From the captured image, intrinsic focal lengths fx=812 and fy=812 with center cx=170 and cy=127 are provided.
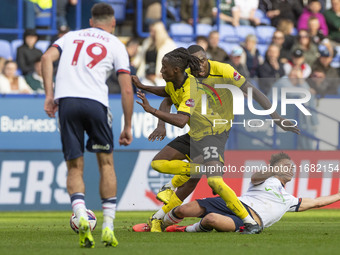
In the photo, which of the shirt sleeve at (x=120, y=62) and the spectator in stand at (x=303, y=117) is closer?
the shirt sleeve at (x=120, y=62)

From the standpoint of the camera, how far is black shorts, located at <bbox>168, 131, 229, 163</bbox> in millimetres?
9180

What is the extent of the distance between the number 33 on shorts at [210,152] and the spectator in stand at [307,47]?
9.82 m

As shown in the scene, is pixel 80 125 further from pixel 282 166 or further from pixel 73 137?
pixel 282 166

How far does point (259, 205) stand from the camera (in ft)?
30.5

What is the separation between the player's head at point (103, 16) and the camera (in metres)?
7.76

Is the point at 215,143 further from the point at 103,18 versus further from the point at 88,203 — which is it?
the point at 88,203

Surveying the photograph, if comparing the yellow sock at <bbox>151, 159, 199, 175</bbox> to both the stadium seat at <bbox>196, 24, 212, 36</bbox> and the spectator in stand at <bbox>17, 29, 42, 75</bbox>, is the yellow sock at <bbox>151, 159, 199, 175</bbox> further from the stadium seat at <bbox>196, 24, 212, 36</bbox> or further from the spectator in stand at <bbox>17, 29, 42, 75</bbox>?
the stadium seat at <bbox>196, 24, 212, 36</bbox>

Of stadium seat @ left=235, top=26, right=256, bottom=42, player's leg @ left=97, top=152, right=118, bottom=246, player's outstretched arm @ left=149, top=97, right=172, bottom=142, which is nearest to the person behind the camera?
player's leg @ left=97, top=152, right=118, bottom=246

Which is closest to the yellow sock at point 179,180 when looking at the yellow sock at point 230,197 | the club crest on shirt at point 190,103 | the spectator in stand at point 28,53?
the yellow sock at point 230,197

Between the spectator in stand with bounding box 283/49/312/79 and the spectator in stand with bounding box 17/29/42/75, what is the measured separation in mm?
5480

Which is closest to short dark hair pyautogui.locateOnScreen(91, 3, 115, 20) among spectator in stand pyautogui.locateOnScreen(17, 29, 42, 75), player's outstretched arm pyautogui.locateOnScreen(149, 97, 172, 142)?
player's outstretched arm pyautogui.locateOnScreen(149, 97, 172, 142)

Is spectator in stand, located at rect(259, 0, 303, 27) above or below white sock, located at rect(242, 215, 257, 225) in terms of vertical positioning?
above

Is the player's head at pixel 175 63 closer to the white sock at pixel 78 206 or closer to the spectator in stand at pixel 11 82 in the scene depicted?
the white sock at pixel 78 206

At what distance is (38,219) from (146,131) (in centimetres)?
358
